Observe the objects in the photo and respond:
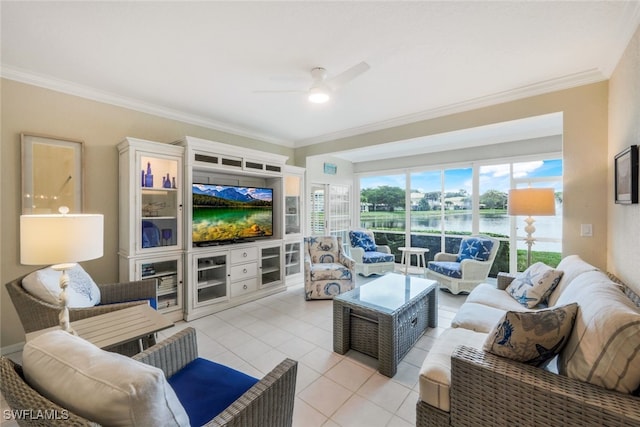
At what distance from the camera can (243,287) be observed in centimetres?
371

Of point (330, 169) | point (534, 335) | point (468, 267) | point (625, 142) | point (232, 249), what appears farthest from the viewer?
point (330, 169)

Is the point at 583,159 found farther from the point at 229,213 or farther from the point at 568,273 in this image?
the point at 229,213

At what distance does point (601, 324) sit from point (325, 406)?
1.61 m

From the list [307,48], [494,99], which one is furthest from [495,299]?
[307,48]

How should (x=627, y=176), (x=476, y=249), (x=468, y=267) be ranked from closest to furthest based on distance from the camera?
(x=627, y=176)
(x=468, y=267)
(x=476, y=249)

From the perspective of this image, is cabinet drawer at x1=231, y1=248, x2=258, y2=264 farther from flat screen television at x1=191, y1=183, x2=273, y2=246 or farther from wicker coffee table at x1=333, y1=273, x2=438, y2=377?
wicker coffee table at x1=333, y1=273, x2=438, y2=377

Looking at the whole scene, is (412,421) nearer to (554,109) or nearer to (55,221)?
(55,221)

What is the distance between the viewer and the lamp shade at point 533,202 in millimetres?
2846

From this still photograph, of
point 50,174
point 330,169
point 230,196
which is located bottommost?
point 230,196

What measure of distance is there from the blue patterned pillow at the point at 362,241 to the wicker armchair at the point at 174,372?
3953 millimetres

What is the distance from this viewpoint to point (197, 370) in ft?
4.80

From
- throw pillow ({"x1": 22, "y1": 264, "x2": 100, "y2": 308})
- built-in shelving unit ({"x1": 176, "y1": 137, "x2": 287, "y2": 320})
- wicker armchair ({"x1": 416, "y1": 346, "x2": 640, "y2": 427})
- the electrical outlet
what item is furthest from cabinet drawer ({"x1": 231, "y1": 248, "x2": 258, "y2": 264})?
the electrical outlet

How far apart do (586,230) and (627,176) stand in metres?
0.91

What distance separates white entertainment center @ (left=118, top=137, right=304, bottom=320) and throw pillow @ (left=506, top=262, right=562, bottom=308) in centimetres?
307
